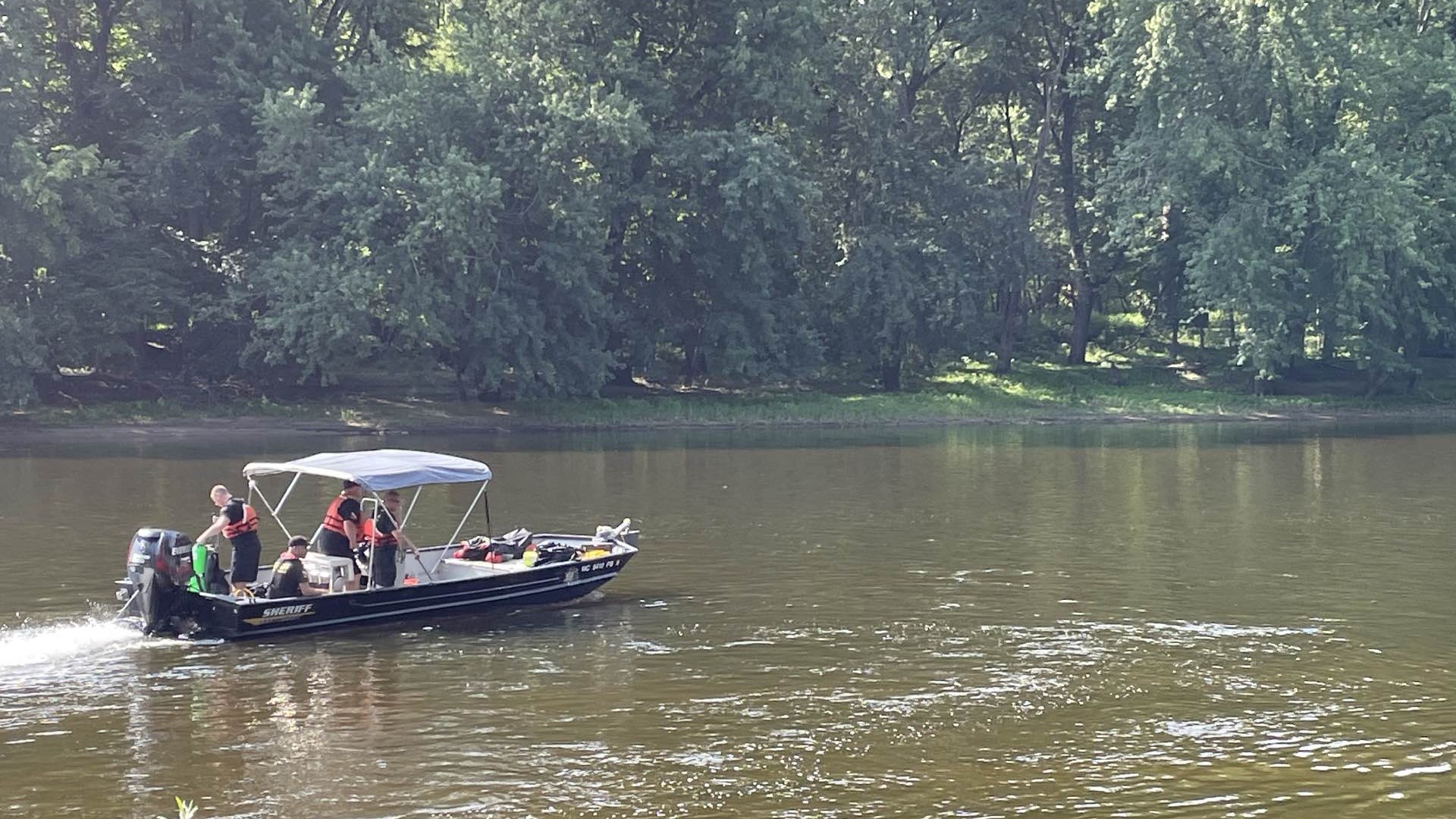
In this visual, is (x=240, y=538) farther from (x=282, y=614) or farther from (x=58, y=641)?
(x=58, y=641)

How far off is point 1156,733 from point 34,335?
4268 centimetres

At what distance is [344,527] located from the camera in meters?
22.0

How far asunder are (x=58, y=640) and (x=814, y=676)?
9.40 meters

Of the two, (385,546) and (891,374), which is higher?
(891,374)

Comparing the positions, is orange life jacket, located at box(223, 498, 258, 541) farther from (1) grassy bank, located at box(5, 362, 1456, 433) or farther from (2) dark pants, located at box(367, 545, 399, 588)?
(1) grassy bank, located at box(5, 362, 1456, 433)

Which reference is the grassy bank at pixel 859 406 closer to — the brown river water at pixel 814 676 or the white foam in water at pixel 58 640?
the brown river water at pixel 814 676

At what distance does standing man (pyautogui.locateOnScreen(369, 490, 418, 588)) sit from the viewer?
2150 centimetres

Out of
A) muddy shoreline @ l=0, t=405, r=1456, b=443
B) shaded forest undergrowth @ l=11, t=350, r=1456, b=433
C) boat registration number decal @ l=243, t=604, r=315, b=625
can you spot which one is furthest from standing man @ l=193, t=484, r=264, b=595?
shaded forest undergrowth @ l=11, t=350, r=1456, b=433

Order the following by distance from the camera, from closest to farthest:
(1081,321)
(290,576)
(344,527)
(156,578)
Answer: (156,578), (290,576), (344,527), (1081,321)

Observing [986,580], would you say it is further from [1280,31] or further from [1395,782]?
[1280,31]

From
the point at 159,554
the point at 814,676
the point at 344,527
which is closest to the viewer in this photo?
the point at 814,676

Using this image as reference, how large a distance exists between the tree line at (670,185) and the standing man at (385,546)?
29242 mm

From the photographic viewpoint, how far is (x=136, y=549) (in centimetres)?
1995

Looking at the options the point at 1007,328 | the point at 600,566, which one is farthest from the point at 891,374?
the point at 600,566
